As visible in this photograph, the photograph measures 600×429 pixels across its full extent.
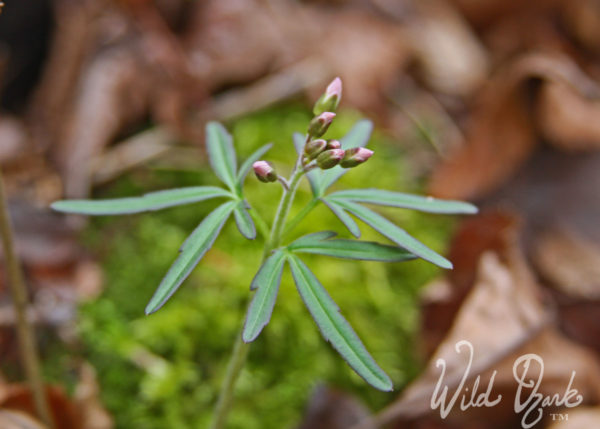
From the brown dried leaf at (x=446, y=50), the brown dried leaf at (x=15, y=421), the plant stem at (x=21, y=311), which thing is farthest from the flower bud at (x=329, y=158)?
the brown dried leaf at (x=446, y=50)

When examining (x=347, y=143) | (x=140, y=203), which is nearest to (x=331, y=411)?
(x=347, y=143)

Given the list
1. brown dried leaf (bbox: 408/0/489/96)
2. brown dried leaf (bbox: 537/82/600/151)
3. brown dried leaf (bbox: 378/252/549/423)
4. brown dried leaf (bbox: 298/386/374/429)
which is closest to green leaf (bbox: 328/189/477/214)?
brown dried leaf (bbox: 378/252/549/423)

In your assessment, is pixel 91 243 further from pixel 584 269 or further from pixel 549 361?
pixel 584 269

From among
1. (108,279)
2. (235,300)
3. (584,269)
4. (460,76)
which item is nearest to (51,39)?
(108,279)

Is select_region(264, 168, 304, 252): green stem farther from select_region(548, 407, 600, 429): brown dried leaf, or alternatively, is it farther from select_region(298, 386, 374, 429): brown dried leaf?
select_region(548, 407, 600, 429): brown dried leaf

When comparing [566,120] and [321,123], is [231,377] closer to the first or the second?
[321,123]

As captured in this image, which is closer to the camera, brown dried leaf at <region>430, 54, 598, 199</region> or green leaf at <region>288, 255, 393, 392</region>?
green leaf at <region>288, 255, 393, 392</region>

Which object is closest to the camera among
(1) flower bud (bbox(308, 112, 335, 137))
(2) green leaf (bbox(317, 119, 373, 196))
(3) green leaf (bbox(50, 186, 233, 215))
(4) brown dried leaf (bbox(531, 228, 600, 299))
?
(1) flower bud (bbox(308, 112, 335, 137))

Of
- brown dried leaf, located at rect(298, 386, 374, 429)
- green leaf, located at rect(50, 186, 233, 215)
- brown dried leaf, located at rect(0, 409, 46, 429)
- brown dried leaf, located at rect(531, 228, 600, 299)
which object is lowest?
brown dried leaf, located at rect(531, 228, 600, 299)
